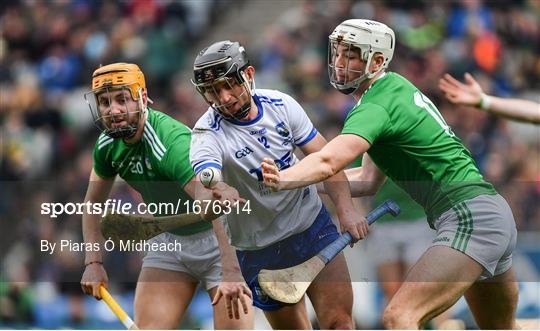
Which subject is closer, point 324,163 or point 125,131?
point 324,163

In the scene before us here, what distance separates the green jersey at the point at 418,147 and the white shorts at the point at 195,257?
38.7 inches

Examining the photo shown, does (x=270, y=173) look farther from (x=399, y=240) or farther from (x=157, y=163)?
(x=399, y=240)

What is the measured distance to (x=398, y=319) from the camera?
19.1ft

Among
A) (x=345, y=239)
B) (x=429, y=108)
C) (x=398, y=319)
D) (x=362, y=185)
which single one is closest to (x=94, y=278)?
(x=345, y=239)

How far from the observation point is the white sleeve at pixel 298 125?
625 centimetres

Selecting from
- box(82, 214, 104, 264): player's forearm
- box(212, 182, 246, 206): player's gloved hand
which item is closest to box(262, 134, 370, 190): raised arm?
box(212, 182, 246, 206): player's gloved hand

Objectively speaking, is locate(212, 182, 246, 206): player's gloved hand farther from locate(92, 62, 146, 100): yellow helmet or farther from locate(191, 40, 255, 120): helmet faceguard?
locate(92, 62, 146, 100): yellow helmet

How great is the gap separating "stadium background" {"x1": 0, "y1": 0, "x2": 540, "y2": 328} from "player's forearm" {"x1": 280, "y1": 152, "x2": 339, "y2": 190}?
2.43 metres

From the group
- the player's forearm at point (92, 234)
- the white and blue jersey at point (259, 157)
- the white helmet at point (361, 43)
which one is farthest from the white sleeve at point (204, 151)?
the player's forearm at point (92, 234)

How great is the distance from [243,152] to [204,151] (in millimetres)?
204

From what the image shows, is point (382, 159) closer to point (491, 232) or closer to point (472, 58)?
point (491, 232)

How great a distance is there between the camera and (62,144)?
12344 millimetres

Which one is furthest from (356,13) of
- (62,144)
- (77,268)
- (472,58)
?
(77,268)

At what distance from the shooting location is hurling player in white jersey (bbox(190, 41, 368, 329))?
6.14 meters
